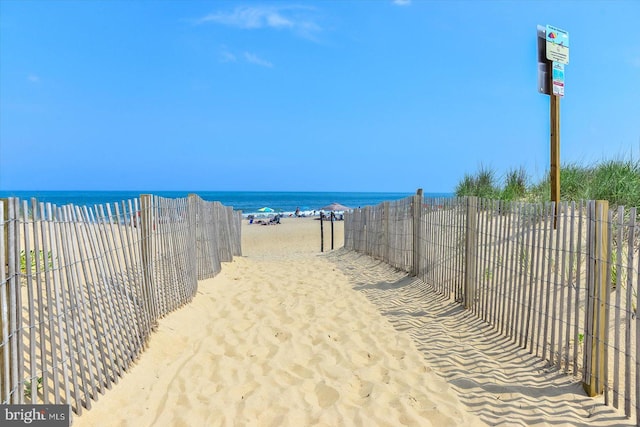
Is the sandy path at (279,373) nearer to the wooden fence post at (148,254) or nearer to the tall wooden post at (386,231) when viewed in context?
the wooden fence post at (148,254)

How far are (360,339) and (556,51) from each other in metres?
4.42

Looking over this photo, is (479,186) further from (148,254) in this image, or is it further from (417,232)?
(148,254)

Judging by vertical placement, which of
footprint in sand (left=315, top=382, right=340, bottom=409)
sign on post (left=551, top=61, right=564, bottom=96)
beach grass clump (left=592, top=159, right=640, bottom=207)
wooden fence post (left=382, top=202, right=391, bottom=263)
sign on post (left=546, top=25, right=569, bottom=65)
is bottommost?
footprint in sand (left=315, top=382, right=340, bottom=409)

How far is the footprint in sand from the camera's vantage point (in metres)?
3.41

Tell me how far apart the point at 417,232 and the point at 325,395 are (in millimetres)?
4870

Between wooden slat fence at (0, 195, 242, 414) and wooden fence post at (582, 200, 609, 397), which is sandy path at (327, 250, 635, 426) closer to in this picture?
wooden fence post at (582, 200, 609, 397)

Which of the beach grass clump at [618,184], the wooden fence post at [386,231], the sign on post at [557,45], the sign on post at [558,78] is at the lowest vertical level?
the wooden fence post at [386,231]

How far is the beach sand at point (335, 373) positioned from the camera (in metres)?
3.14

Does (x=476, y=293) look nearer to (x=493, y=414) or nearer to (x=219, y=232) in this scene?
(x=493, y=414)

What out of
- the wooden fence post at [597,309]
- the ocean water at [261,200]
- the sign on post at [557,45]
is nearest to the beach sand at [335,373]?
the wooden fence post at [597,309]

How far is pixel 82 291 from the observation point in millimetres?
3273

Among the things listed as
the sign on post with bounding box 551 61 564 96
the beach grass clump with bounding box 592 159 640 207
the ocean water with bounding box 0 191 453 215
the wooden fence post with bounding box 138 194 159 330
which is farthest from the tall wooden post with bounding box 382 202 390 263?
the ocean water with bounding box 0 191 453 215

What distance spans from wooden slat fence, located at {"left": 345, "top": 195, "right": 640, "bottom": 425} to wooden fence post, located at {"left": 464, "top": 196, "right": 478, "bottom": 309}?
13 mm

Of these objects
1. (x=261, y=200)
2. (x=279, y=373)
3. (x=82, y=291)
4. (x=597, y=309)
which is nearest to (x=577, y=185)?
(x=597, y=309)
